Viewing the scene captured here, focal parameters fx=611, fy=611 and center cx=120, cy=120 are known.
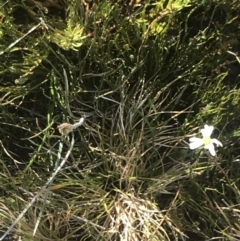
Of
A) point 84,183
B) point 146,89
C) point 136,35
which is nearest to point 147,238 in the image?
point 84,183

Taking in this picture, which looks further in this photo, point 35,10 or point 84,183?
point 84,183

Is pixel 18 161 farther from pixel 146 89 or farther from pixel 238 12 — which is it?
pixel 238 12

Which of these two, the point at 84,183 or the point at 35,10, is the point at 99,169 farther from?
the point at 35,10

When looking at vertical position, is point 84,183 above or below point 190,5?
below

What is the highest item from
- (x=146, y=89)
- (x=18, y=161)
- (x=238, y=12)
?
(x=238, y=12)

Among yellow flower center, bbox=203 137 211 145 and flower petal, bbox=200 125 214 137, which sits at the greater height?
flower petal, bbox=200 125 214 137
